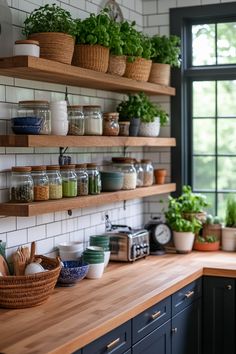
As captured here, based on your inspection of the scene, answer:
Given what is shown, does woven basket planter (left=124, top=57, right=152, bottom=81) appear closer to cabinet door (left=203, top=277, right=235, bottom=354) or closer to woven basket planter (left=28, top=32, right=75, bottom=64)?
woven basket planter (left=28, top=32, right=75, bottom=64)

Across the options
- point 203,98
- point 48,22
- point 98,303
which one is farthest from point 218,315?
point 48,22

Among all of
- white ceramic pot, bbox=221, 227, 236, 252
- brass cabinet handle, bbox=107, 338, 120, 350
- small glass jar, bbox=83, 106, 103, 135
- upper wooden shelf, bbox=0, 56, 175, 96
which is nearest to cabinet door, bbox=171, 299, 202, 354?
white ceramic pot, bbox=221, 227, 236, 252

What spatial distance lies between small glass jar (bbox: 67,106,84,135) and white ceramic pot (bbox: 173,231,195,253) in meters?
1.46

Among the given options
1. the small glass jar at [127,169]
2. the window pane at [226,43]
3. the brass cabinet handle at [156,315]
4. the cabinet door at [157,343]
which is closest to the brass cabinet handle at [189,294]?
the cabinet door at [157,343]

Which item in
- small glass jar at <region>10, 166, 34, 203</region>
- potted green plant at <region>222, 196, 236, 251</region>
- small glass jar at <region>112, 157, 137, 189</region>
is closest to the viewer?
small glass jar at <region>10, 166, 34, 203</region>

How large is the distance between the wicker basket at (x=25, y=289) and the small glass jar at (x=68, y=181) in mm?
624

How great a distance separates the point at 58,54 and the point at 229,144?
2123 millimetres

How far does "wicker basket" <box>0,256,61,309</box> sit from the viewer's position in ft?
10.9

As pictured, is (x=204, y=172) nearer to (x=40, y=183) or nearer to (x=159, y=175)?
(x=159, y=175)

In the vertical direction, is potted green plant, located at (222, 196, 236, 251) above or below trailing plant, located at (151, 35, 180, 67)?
below

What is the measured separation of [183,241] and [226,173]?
0.72 metres

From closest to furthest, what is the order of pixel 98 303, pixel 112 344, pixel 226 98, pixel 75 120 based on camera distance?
pixel 112 344, pixel 98 303, pixel 75 120, pixel 226 98

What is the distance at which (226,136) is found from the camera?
213 inches

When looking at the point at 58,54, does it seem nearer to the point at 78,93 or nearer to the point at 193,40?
the point at 78,93
